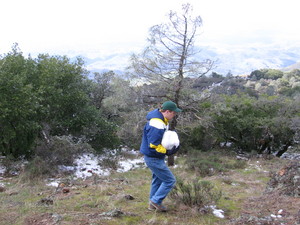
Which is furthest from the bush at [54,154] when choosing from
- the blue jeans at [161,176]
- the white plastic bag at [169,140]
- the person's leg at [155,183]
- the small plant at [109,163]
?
the white plastic bag at [169,140]

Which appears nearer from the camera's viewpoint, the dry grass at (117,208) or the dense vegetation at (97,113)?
the dry grass at (117,208)

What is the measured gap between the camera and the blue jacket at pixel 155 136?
405 cm

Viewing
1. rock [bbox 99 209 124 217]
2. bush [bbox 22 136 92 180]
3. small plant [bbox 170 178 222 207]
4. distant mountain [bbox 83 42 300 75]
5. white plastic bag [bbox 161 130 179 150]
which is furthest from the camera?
distant mountain [bbox 83 42 300 75]

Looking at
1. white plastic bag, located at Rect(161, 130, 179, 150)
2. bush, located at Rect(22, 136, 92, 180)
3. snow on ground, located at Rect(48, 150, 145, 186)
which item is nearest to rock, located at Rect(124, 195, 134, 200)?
white plastic bag, located at Rect(161, 130, 179, 150)

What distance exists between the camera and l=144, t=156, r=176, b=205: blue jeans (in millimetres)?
4230

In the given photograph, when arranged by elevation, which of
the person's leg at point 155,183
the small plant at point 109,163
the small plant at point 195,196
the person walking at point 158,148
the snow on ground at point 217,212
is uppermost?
the person walking at point 158,148

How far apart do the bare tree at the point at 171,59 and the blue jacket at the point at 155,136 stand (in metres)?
7.97

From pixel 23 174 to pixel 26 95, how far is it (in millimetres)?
3159

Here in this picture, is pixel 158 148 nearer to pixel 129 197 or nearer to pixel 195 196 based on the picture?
pixel 195 196

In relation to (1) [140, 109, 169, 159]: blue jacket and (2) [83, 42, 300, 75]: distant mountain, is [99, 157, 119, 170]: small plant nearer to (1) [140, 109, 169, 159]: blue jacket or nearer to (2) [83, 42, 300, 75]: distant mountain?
(2) [83, 42, 300, 75]: distant mountain

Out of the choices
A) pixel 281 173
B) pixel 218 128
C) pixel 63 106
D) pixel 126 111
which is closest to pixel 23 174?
pixel 63 106

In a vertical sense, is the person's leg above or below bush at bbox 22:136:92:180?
above

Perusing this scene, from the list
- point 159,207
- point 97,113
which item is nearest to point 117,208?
point 159,207

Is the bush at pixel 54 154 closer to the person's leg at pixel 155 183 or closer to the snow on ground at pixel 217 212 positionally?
the person's leg at pixel 155 183
